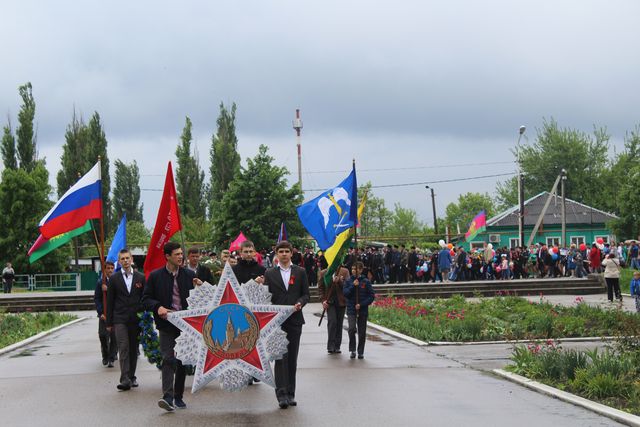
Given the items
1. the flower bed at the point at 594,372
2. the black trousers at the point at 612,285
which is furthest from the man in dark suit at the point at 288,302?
the black trousers at the point at 612,285

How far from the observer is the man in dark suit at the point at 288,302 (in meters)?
10.4

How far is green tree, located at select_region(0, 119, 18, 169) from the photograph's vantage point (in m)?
65.0

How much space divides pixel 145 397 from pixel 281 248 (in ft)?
8.22

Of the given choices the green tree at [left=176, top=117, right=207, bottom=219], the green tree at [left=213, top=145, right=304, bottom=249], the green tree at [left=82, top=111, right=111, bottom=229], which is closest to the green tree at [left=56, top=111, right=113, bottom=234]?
the green tree at [left=82, top=111, right=111, bottom=229]

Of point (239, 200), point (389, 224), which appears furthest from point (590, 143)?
point (239, 200)

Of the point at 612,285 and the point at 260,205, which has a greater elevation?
the point at 260,205

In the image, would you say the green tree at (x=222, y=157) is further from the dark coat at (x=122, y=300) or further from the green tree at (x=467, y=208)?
the dark coat at (x=122, y=300)

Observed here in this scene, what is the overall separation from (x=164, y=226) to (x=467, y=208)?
359ft

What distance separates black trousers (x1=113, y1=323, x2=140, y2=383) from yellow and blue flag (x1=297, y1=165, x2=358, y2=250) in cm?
537

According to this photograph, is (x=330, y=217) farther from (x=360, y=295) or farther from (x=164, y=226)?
(x=164, y=226)

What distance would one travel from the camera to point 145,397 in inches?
448

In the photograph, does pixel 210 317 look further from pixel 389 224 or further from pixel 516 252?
pixel 389 224

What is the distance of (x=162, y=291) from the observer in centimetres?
1057

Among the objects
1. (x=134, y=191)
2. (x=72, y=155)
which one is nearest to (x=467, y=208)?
(x=134, y=191)
